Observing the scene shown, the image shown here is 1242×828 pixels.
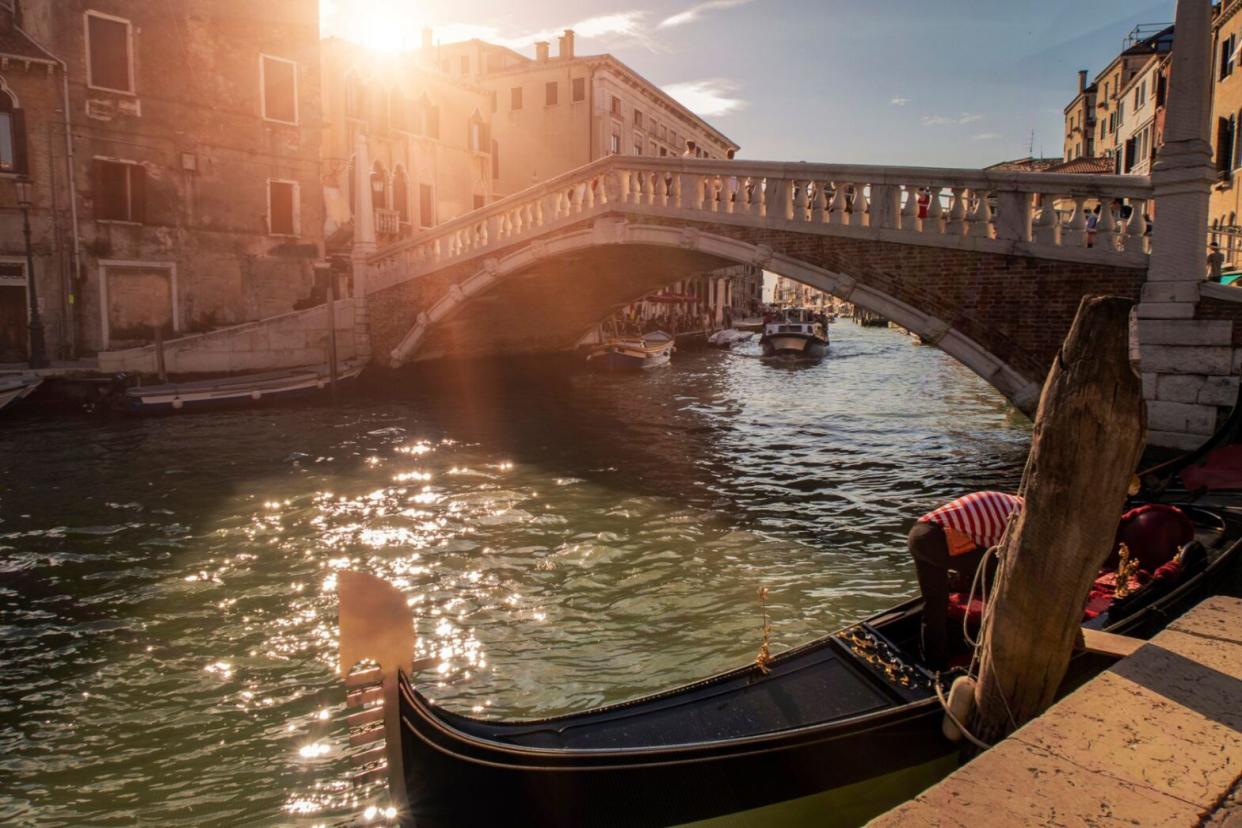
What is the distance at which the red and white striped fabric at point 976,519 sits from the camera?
2949mm

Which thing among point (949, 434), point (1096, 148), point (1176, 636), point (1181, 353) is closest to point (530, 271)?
point (949, 434)

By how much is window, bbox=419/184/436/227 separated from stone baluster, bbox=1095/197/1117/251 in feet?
55.7

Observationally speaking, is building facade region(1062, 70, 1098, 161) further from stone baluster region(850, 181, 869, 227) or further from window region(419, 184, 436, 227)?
stone baluster region(850, 181, 869, 227)

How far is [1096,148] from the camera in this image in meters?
32.1

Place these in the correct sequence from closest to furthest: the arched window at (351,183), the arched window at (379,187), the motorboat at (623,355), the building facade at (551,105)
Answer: the motorboat at (623,355) → the arched window at (351,183) → the arched window at (379,187) → the building facade at (551,105)

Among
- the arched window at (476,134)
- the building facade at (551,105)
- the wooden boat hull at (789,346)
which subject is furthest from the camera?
the building facade at (551,105)

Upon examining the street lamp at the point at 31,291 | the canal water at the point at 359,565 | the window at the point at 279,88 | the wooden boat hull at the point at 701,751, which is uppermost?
the window at the point at 279,88

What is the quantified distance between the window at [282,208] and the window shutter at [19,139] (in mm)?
3439

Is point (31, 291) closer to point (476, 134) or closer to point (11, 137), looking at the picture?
point (11, 137)

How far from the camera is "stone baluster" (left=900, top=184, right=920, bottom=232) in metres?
7.77

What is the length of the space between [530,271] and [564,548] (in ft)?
23.9

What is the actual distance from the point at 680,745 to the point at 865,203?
6.91 metres

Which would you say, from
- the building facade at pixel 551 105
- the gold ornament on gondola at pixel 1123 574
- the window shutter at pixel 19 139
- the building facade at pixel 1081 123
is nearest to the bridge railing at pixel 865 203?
the gold ornament on gondola at pixel 1123 574

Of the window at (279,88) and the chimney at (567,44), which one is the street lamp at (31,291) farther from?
the chimney at (567,44)
